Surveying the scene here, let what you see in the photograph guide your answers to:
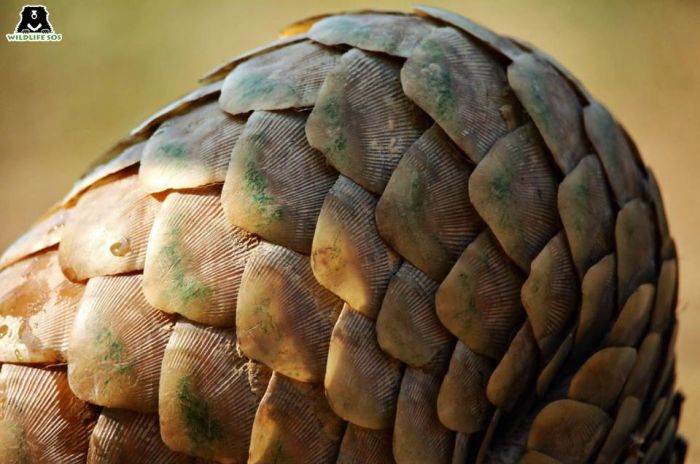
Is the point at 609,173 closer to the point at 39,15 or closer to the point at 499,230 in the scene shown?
the point at 499,230

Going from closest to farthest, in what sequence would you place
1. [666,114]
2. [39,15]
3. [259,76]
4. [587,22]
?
[259,76]
[39,15]
[666,114]
[587,22]

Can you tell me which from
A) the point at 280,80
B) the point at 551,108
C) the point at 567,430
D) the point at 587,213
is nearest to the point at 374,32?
the point at 280,80

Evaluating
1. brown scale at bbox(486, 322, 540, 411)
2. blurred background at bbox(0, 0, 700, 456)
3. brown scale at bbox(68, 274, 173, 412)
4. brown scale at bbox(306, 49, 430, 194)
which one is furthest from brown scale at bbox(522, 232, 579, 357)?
blurred background at bbox(0, 0, 700, 456)

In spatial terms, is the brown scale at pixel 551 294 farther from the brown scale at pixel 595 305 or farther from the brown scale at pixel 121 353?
the brown scale at pixel 121 353

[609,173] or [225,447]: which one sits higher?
[609,173]

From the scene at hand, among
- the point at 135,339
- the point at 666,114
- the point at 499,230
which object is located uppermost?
the point at 499,230

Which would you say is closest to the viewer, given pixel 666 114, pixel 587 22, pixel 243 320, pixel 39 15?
pixel 243 320

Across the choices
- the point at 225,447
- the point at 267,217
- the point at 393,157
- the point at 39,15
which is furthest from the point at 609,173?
the point at 39,15
